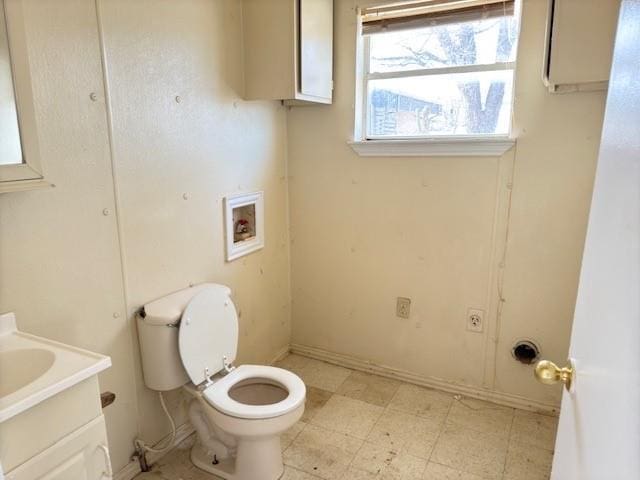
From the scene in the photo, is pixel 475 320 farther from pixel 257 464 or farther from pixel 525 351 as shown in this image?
pixel 257 464

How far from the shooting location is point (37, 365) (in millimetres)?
1219

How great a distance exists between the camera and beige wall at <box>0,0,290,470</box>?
54.8 inches

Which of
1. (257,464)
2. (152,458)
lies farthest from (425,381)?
(152,458)

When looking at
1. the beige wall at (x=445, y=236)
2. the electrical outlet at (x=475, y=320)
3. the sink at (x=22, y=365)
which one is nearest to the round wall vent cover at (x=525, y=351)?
the beige wall at (x=445, y=236)

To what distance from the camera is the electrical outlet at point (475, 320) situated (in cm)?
236

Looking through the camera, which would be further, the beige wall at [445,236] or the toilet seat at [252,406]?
the beige wall at [445,236]

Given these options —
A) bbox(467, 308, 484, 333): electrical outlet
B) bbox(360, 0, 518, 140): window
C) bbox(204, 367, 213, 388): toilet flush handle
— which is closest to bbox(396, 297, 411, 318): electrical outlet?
bbox(467, 308, 484, 333): electrical outlet

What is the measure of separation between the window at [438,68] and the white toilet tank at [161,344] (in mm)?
1456

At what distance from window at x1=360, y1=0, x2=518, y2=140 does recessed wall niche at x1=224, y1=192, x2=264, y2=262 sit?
75 centimetres

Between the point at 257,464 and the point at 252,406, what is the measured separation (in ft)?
0.98

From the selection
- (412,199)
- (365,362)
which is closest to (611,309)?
(412,199)

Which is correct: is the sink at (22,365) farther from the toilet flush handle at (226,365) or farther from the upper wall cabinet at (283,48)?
the upper wall cabinet at (283,48)

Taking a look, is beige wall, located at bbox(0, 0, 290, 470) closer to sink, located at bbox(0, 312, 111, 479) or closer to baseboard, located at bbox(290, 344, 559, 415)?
sink, located at bbox(0, 312, 111, 479)

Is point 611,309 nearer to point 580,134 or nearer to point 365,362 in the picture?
point 580,134
